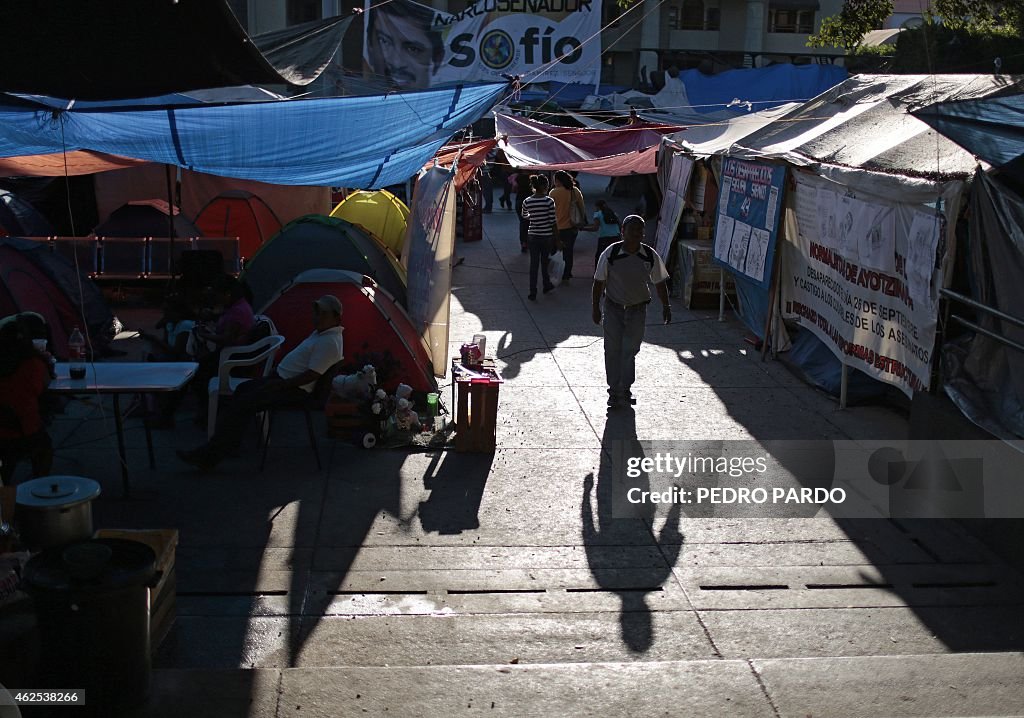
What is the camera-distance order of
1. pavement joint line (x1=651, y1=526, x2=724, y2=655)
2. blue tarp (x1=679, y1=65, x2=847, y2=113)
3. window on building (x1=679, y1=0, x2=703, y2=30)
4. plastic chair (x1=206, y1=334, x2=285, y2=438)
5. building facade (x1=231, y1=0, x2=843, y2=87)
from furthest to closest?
1. window on building (x1=679, y1=0, x2=703, y2=30)
2. building facade (x1=231, y1=0, x2=843, y2=87)
3. blue tarp (x1=679, y1=65, x2=847, y2=113)
4. plastic chair (x1=206, y1=334, x2=285, y2=438)
5. pavement joint line (x1=651, y1=526, x2=724, y2=655)

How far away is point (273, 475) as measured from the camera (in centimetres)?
805

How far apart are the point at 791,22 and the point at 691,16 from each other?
5567mm

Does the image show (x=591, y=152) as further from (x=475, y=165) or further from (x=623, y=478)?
(x=623, y=478)

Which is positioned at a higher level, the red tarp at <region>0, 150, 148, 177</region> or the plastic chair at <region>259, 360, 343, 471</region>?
the red tarp at <region>0, 150, 148, 177</region>

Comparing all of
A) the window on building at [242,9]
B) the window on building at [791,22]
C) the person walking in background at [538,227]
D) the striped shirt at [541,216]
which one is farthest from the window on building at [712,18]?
the striped shirt at [541,216]

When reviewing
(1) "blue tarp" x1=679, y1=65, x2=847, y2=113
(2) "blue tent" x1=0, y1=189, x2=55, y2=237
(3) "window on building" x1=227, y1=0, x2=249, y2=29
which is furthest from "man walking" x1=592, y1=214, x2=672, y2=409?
(3) "window on building" x1=227, y1=0, x2=249, y2=29

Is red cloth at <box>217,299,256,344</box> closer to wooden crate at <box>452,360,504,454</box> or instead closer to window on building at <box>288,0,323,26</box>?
wooden crate at <box>452,360,504,454</box>

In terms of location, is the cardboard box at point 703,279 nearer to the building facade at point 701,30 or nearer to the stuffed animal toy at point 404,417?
the stuffed animal toy at point 404,417

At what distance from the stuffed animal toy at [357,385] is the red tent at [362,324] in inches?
18.8

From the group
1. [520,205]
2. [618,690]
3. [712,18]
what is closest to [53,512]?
[618,690]

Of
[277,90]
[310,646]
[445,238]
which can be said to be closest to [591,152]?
[277,90]

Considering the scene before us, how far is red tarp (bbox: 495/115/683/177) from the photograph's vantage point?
17141mm

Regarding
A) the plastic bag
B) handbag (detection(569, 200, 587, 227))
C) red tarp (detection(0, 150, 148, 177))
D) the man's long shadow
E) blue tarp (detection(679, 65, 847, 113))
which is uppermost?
blue tarp (detection(679, 65, 847, 113))

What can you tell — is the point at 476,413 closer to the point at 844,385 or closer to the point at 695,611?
the point at 695,611
